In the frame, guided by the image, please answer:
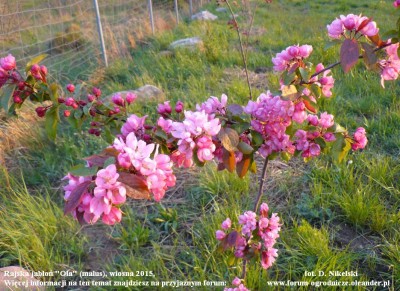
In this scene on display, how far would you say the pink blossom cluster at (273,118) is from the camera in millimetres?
1119

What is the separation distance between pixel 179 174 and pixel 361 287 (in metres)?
1.47

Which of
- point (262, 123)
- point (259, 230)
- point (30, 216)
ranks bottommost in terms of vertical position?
point (30, 216)

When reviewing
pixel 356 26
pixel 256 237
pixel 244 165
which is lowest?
pixel 256 237

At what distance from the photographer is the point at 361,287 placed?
1.58 metres

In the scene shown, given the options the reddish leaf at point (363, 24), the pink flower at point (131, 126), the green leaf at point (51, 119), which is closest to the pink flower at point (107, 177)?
the pink flower at point (131, 126)

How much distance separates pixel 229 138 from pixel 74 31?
6673mm

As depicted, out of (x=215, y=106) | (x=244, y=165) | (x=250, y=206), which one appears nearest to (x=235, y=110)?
(x=215, y=106)

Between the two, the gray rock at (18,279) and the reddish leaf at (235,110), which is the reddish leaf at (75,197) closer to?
the reddish leaf at (235,110)

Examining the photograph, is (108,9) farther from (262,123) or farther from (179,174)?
(262,123)

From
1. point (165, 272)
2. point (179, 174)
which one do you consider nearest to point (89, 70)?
point (179, 174)

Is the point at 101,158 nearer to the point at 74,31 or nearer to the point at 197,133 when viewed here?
the point at 197,133

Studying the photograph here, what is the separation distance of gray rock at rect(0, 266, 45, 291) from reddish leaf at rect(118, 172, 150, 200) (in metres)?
1.23

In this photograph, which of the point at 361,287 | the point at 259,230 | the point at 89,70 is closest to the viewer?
the point at 259,230

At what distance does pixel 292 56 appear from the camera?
1.18m
